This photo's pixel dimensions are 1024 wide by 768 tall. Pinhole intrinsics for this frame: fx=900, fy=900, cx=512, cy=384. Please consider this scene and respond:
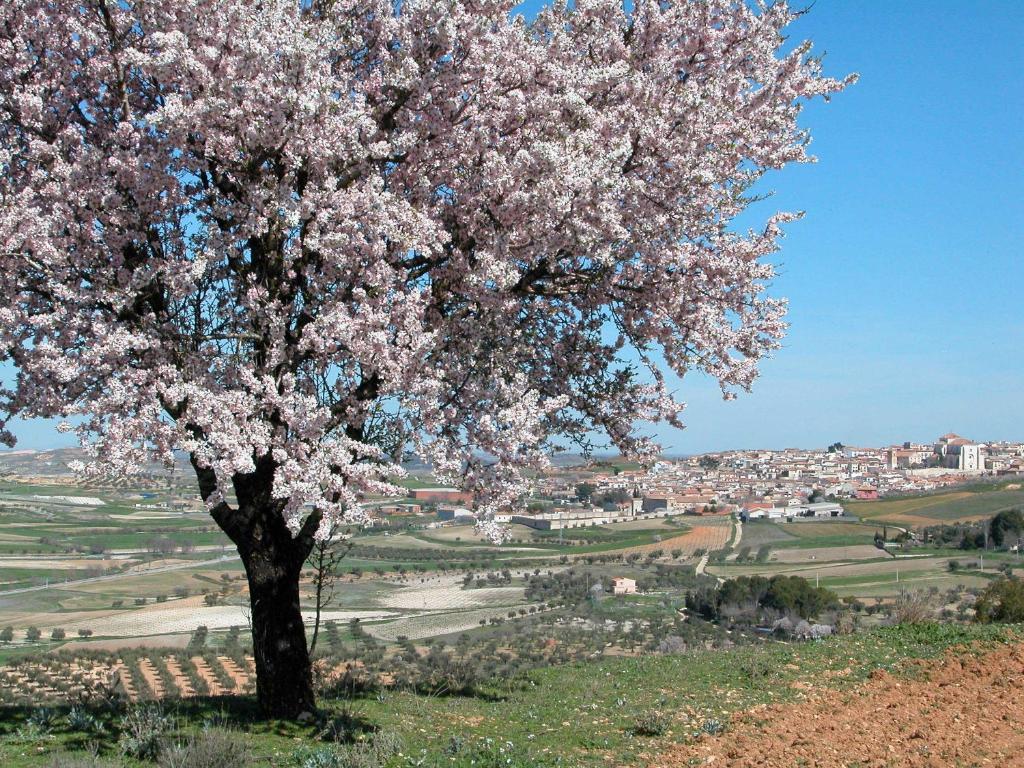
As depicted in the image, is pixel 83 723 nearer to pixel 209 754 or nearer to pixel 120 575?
pixel 209 754

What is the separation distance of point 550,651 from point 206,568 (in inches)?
1235

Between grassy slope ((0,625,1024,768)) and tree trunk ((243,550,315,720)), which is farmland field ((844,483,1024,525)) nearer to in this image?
grassy slope ((0,625,1024,768))

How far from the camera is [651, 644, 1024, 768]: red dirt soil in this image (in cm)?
764

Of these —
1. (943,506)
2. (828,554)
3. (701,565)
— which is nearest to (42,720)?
(701,565)

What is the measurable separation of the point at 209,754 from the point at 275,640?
9.11 feet

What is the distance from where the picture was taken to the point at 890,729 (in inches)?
342

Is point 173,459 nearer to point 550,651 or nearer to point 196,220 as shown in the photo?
point 196,220

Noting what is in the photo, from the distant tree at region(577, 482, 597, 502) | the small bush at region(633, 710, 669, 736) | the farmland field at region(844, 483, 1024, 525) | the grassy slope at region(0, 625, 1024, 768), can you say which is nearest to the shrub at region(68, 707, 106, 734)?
the grassy slope at region(0, 625, 1024, 768)

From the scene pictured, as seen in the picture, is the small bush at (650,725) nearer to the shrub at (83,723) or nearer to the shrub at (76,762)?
the shrub at (76,762)

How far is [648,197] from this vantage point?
947 centimetres

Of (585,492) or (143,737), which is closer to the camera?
(143,737)

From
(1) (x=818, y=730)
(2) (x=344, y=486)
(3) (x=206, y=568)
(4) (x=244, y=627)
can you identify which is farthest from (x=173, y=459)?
(3) (x=206, y=568)

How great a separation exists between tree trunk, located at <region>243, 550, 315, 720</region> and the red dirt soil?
169 inches

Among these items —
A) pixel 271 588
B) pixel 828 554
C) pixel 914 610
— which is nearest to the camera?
pixel 271 588
